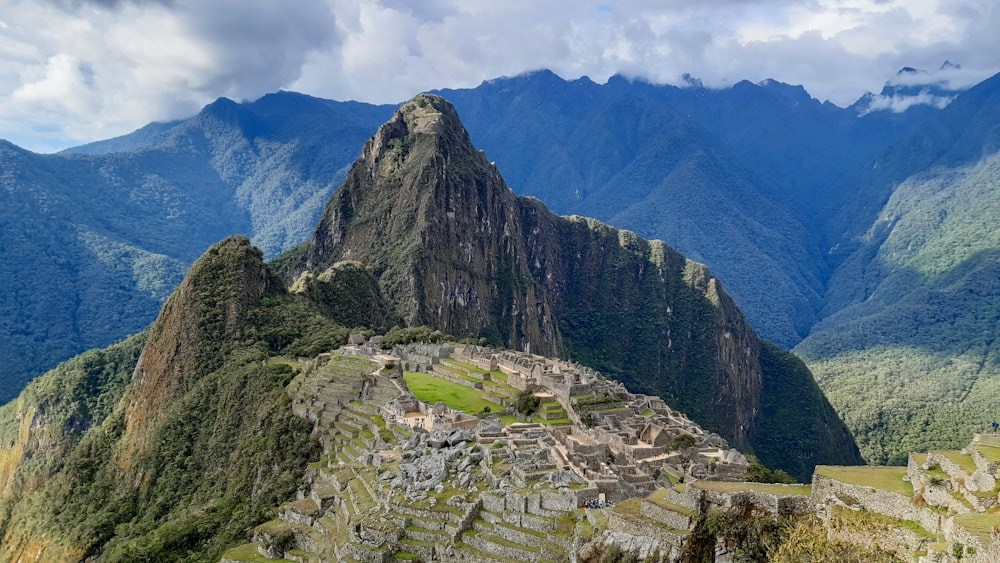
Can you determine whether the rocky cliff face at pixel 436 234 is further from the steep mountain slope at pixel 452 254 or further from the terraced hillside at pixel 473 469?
the terraced hillside at pixel 473 469

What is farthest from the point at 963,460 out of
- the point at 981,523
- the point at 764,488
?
the point at 764,488

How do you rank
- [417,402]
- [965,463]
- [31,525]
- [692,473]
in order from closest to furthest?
[965,463]
[692,473]
[417,402]
[31,525]

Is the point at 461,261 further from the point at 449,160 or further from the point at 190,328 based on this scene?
the point at 190,328

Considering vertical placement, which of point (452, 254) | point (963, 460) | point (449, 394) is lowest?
point (963, 460)

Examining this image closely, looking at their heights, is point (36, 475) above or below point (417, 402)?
below

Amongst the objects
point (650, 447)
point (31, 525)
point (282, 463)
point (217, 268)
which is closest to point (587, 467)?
point (650, 447)

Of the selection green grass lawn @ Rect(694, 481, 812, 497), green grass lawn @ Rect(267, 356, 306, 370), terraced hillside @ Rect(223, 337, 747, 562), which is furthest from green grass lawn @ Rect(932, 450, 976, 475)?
green grass lawn @ Rect(267, 356, 306, 370)

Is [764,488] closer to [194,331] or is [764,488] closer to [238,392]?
[238,392]
